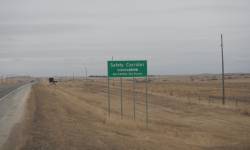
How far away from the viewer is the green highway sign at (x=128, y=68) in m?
19.3

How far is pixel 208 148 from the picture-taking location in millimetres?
14453

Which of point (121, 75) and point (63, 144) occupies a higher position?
point (121, 75)

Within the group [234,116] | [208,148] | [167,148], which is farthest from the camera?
[234,116]

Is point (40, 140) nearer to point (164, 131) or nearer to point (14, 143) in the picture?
point (14, 143)

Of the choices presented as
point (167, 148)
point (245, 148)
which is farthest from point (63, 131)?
point (245, 148)

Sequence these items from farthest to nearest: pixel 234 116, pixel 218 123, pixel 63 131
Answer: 1. pixel 234 116
2. pixel 218 123
3. pixel 63 131

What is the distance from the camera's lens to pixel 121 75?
779 inches

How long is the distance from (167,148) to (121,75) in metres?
7.09

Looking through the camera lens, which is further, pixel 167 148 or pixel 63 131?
pixel 63 131

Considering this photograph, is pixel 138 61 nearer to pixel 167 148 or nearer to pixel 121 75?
pixel 121 75

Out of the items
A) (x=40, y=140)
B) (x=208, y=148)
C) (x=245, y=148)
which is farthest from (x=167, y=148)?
(x=40, y=140)

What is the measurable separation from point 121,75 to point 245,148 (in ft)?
25.1

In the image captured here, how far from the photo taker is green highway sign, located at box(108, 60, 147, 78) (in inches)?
759

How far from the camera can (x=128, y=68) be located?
1956 cm
